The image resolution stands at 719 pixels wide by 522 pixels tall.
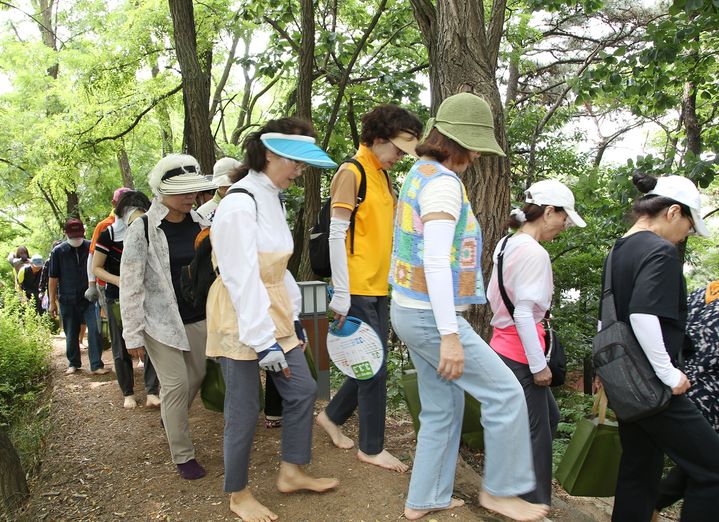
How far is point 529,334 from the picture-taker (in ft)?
10.3

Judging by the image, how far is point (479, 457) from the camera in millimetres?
4531

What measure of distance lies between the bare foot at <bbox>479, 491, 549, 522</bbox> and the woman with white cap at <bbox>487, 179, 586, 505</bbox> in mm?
365

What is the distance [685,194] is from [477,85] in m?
1.80

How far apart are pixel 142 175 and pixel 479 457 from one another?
18.8m

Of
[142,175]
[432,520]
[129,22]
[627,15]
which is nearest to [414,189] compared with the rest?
[432,520]

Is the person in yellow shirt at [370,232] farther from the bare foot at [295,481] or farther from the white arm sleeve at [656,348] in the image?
the white arm sleeve at [656,348]

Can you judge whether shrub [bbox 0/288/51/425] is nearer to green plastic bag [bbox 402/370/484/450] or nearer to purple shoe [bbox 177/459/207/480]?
purple shoe [bbox 177/459/207/480]

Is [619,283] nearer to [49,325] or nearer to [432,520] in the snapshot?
[432,520]

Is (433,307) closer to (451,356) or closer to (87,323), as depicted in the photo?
(451,356)

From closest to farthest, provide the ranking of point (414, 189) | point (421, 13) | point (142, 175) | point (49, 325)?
1. point (414, 189)
2. point (421, 13)
3. point (49, 325)
4. point (142, 175)

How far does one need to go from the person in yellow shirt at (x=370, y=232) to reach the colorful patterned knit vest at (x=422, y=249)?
63cm

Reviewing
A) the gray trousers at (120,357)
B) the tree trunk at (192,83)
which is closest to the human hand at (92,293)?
the gray trousers at (120,357)

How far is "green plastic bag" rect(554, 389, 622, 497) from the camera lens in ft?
11.1

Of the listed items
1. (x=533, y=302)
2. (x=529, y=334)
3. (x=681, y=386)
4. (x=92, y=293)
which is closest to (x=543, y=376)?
(x=529, y=334)
